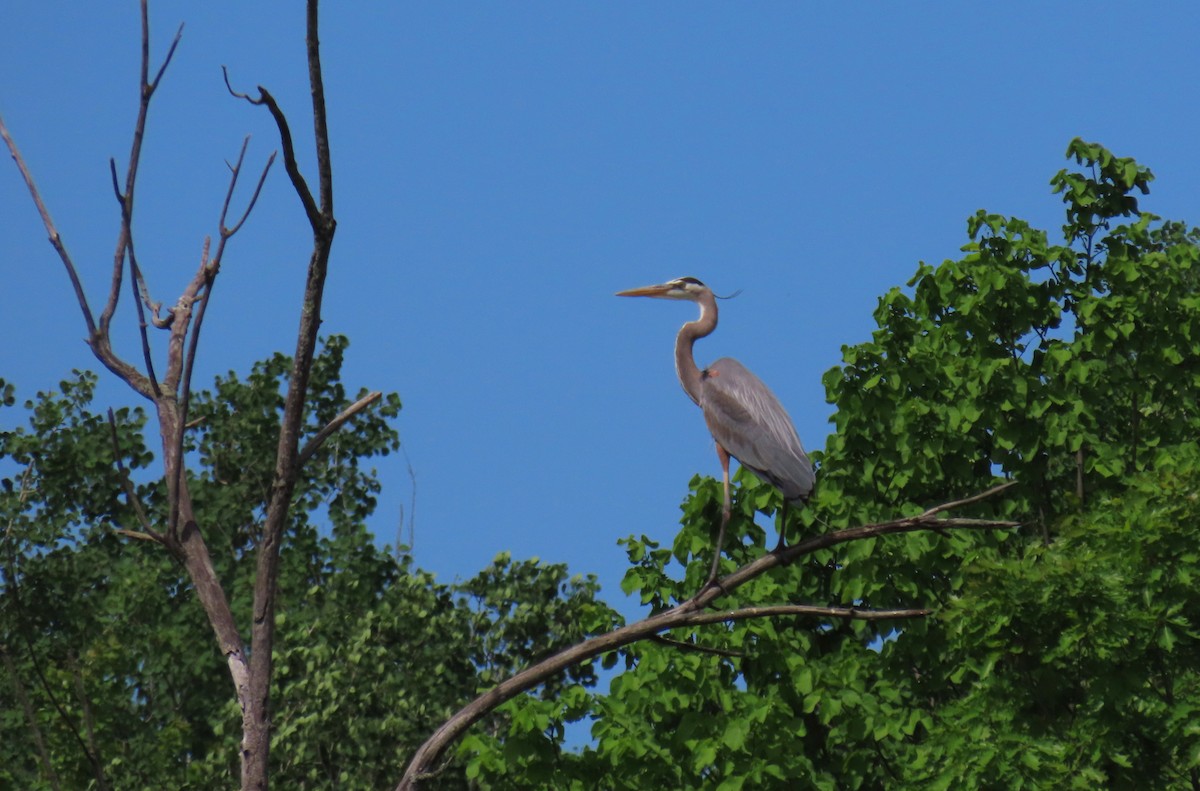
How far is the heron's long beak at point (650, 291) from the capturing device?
14.8 meters

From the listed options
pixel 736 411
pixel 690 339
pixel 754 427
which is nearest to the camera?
pixel 754 427

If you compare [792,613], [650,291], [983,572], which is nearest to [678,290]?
[650,291]

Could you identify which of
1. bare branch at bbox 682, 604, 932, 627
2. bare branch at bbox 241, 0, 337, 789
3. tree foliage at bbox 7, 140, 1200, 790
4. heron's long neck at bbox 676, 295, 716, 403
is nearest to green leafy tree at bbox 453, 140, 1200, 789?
tree foliage at bbox 7, 140, 1200, 790

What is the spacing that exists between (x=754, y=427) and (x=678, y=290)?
186cm

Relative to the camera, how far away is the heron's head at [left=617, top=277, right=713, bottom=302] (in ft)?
47.8

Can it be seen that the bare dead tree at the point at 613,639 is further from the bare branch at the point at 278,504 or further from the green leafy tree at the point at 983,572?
the green leafy tree at the point at 983,572

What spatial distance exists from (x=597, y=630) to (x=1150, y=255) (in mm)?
7147

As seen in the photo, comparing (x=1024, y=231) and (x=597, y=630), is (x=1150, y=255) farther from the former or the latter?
(x=597, y=630)

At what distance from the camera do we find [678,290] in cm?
1473

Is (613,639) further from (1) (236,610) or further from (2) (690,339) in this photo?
(1) (236,610)

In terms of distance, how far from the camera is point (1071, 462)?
832 inches

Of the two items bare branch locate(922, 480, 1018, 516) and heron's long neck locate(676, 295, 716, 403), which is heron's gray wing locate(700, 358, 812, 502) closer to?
heron's long neck locate(676, 295, 716, 403)

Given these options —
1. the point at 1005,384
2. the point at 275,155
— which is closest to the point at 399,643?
the point at 1005,384

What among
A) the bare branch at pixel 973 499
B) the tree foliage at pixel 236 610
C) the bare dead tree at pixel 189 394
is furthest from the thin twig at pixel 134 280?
the tree foliage at pixel 236 610
